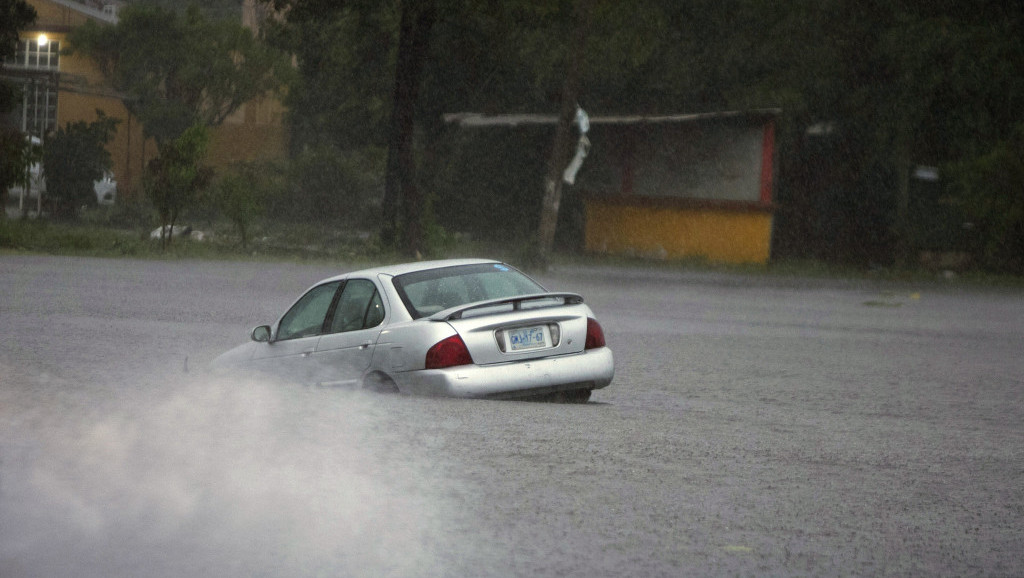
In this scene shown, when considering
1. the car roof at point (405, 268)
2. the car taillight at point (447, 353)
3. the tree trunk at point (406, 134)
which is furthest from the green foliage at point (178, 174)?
the car taillight at point (447, 353)

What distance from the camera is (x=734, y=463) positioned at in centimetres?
760

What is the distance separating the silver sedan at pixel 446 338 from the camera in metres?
9.19

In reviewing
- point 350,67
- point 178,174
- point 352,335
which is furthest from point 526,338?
point 350,67

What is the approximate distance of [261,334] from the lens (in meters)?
10.3

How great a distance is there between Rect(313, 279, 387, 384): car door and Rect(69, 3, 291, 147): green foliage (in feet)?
157

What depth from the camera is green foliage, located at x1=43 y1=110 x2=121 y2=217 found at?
37812mm

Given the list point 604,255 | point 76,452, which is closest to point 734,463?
point 76,452

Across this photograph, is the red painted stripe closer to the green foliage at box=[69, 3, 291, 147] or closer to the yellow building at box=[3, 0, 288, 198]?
the yellow building at box=[3, 0, 288, 198]

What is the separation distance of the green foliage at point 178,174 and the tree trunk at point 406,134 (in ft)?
14.9

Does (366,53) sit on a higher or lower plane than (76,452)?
higher

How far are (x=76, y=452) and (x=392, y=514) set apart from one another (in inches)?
84.3

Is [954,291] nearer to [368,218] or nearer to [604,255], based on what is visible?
[604,255]

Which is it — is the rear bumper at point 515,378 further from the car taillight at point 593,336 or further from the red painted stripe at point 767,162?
the red painted stripe at point 767,162

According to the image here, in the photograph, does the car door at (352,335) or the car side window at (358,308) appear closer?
the car door at (352,335)
